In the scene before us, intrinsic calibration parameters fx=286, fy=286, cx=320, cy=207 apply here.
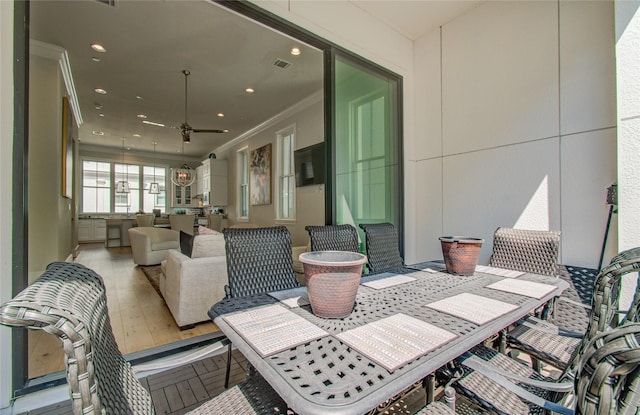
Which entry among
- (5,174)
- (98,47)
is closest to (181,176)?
(98,47)

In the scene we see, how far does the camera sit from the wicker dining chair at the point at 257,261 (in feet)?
4.87

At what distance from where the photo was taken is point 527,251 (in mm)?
2020

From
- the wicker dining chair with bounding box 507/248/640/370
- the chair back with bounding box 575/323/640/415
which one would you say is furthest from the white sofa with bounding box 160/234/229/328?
the chair back with bounding box 575/323/640/415

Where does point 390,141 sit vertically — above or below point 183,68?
below

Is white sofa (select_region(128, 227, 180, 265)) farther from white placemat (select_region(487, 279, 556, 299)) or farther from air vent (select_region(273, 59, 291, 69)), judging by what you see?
white placemat (select_region(487, 279, 556, 299))

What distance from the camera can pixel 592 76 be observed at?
90.0 inches

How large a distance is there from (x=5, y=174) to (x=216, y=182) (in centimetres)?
771

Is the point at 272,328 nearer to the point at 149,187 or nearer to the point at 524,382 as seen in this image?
the point at 524,382

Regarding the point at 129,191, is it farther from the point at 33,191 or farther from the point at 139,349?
the point at 139,349

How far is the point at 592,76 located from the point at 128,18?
179 inches

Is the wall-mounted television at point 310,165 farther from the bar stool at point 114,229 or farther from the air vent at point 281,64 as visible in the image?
the bar stool at point 114,229

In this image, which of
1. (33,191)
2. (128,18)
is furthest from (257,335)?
(33,191)

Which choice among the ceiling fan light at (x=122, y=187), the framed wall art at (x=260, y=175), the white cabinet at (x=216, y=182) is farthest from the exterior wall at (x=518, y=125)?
the ceiling fan light at (x=122, y=187)

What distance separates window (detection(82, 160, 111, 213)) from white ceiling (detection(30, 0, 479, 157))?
11.8 feet
